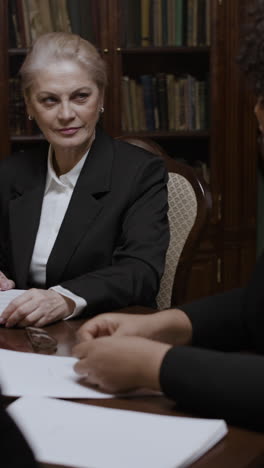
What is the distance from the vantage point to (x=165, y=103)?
151 inches

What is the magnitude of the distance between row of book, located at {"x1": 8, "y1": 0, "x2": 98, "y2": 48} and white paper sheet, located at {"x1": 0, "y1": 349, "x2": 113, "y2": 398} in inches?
100

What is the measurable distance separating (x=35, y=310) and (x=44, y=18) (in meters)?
2.34

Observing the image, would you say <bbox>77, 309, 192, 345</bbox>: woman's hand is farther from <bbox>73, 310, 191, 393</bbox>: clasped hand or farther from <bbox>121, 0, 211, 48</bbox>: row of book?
<bbox>121, 0, 211, 48</bbox>: row of book

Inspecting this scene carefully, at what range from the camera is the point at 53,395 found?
118cm

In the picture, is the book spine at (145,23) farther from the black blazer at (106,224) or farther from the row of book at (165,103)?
the black blazer at (106,224)

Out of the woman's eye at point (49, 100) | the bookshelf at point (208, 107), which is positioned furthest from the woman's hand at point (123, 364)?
the bookshelf at point (208, 107)

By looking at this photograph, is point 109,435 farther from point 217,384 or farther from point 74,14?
point 74,14

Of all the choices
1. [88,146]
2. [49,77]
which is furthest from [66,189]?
[49,77]

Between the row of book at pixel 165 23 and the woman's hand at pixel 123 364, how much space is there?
108 inches

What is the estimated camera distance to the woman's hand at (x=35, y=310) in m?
1.64

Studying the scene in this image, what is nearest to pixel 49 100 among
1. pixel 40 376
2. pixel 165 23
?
pixel 40 376

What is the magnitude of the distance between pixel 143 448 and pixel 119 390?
20 centimetres

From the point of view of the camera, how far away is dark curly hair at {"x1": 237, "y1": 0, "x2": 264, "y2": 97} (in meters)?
1.32

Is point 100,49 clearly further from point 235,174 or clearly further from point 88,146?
point 88,146
